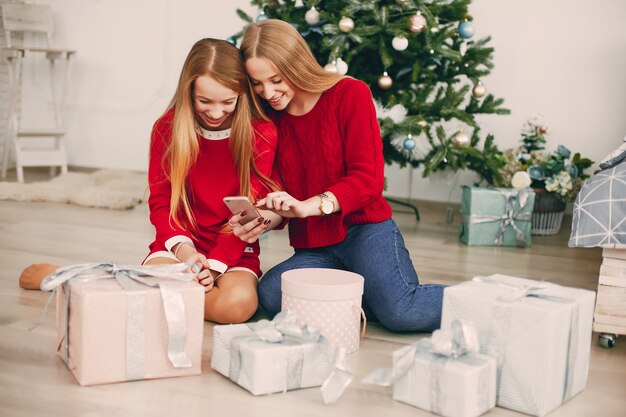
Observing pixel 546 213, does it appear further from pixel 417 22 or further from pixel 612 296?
pixel 612 296

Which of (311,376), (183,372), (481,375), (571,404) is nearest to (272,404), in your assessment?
(311,376)

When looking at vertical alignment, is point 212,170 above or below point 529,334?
above

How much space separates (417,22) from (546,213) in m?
1.09

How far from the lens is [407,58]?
115 inches

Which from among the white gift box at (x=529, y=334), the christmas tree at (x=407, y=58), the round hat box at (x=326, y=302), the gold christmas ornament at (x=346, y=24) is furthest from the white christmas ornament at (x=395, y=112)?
the white gift box at (x=529, y=334)

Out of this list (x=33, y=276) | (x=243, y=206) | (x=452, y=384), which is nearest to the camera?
(x=452, y=384)

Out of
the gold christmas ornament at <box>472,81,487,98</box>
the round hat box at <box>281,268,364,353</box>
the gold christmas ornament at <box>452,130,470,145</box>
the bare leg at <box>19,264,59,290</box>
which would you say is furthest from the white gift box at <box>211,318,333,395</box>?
the gold christmas ornament at <box>472,81,487,98</box>

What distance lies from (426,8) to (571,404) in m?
1.79

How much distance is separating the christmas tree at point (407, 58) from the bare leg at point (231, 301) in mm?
1152

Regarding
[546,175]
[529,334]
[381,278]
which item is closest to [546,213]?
[546,175]

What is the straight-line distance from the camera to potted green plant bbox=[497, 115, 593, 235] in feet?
10.3

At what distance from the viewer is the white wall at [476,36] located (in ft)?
11.6

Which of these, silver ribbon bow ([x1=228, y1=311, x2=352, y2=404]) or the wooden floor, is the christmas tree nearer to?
the wooden floor

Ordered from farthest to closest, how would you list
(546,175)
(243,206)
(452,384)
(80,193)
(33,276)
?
(80,193) < (546,175) < (33,276) < (243,206) < (452,384)
